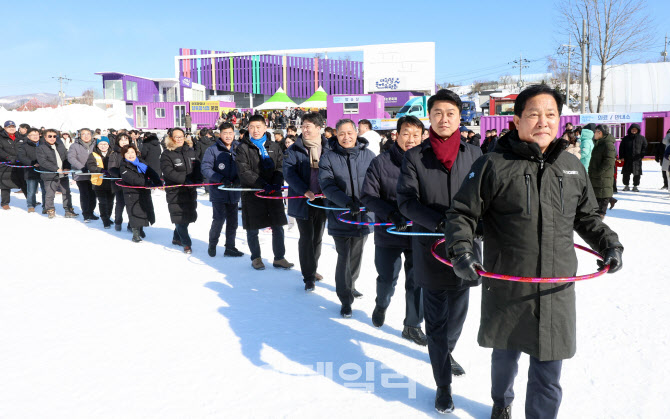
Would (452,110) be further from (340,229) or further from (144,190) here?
(144,190)

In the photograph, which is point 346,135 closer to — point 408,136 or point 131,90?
Result: point 408,136

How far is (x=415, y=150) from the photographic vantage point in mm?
3445

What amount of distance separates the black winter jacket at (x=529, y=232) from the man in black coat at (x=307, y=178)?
3275 mm

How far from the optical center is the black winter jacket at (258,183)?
21.8ft

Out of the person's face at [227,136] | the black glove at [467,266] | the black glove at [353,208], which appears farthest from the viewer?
the person's face at [227,136]

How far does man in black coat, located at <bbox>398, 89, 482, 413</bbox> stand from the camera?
10.8 ft

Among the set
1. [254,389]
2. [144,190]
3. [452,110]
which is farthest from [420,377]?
[144,190]

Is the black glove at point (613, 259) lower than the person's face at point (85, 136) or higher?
lower

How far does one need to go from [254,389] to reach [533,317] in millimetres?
1944

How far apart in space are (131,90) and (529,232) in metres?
54.0

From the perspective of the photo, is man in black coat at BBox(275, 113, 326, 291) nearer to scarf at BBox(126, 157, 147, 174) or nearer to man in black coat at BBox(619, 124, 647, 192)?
scarf at BBox(126, 157, 147, 174)

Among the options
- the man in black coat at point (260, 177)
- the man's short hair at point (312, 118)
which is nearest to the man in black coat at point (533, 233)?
the man's short hair at point (312, 118)

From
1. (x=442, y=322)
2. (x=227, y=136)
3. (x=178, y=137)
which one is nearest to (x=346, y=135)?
(x=442, y=322)

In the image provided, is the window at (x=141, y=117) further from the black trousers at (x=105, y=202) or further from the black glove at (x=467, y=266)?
the black glove at (x=467, y=266)
